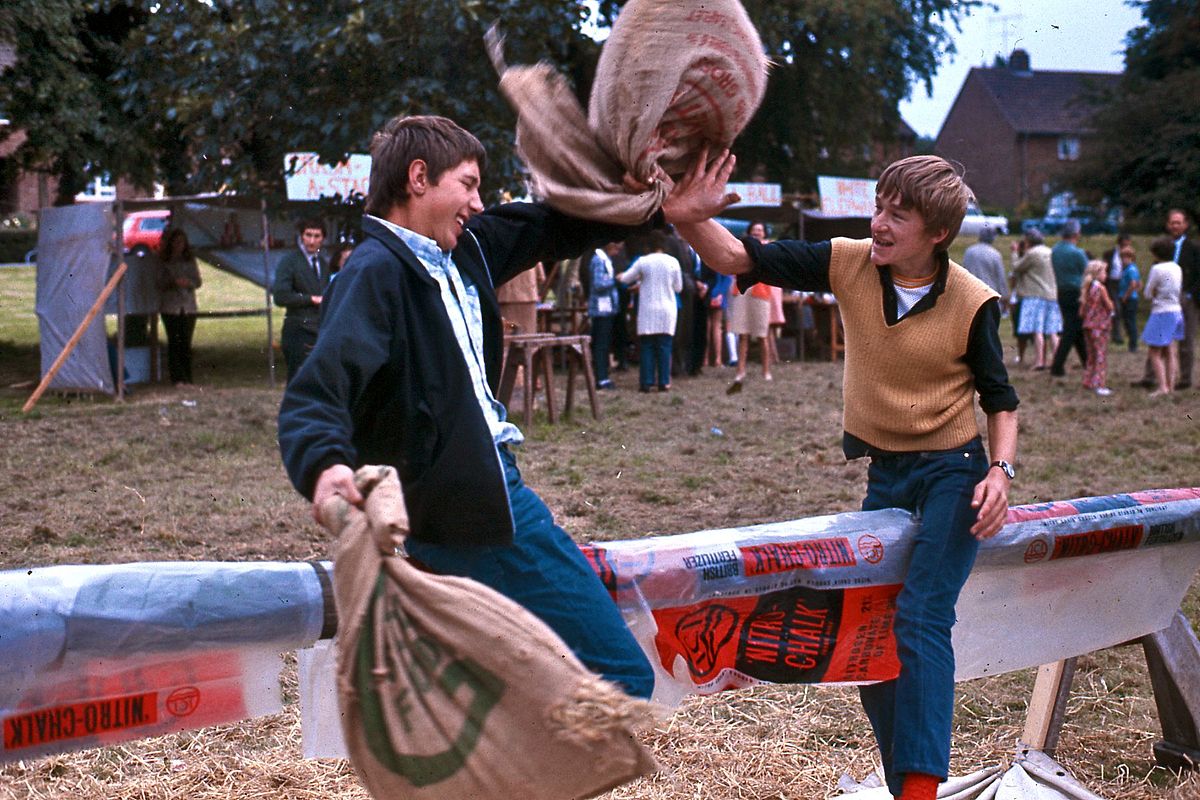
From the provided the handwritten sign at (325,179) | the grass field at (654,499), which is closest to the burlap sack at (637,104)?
the grass field at (654,499)

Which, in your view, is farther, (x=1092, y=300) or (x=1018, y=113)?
(x=1018, y=113)

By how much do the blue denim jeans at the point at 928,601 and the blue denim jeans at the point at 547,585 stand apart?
92cm

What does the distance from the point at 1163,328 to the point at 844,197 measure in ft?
21.1

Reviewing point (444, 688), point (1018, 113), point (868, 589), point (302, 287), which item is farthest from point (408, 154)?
point (1018, 113)

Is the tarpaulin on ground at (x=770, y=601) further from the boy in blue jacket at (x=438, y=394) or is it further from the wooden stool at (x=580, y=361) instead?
the wooden stool at (x=580, y=361)

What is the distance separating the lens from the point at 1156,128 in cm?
2994

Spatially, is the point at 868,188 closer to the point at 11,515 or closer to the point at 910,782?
the point at 11,515

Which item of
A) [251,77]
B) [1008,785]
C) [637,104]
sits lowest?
[1008,785]

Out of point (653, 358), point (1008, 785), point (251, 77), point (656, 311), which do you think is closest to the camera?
point (1008, 785)

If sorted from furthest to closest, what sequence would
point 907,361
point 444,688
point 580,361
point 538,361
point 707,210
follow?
point 538,361 → point 580,361 → point 907,361 → point 707,210 → point 444,688

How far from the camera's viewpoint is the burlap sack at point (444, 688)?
1918 millimetres

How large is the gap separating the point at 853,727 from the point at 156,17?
33.6 ft

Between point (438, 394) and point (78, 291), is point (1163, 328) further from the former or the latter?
point (438, 394)

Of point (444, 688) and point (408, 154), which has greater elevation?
point (408, 154)
